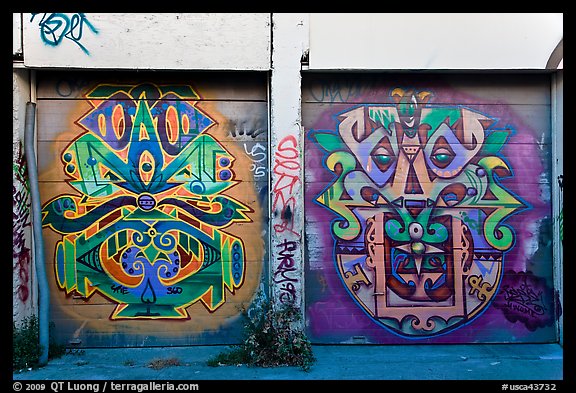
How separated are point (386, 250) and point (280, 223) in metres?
1.35

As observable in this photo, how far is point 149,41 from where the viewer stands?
20.3ft

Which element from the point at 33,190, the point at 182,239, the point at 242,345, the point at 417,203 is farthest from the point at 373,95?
the point at 33,190

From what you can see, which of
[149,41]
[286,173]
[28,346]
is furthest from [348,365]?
[149,41]

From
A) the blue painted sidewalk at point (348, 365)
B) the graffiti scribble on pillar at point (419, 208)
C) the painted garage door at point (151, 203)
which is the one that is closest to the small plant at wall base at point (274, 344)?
the blue painted sidewalk at point (348, 365)

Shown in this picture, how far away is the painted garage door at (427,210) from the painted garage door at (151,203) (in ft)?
2.71

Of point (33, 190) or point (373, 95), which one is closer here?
point (33, 190)

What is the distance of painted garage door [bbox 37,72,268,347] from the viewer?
21.3ft

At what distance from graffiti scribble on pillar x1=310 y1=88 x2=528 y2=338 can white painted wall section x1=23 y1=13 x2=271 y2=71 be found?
135cm

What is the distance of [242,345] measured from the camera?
20.8 feet

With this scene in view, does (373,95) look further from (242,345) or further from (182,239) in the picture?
(242,345)

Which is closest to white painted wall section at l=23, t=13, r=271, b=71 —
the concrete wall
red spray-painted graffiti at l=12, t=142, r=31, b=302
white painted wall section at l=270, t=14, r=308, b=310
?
the concrete wall

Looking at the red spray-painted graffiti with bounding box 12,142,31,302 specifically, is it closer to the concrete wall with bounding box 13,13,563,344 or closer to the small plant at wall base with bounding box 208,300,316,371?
the concrete wall with bounding box 13,13,563,344

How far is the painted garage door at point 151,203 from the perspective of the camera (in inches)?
256
